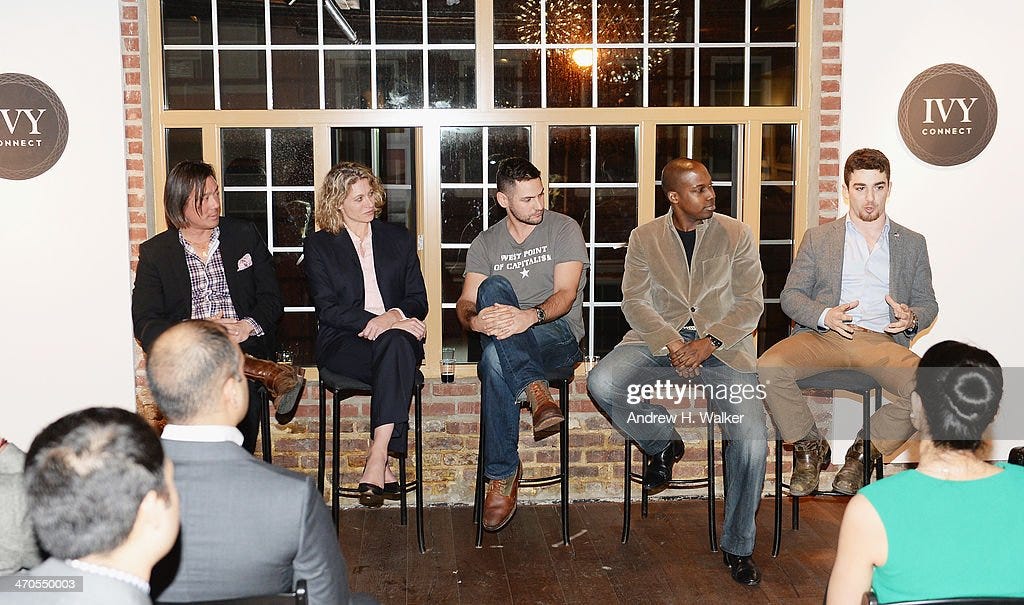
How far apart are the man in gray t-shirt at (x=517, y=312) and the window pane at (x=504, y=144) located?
49cm

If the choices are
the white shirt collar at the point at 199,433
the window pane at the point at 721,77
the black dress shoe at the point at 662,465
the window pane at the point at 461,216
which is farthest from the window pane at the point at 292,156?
the white shirt collar at the point at 199,433

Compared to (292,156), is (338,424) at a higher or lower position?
lower

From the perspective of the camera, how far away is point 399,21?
187 inches

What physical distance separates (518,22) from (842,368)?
2218 mm

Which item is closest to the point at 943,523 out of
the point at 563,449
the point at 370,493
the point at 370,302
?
the point at 563,449

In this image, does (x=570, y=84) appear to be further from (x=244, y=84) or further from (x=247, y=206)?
(x=247, y=206)

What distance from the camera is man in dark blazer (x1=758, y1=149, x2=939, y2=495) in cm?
406

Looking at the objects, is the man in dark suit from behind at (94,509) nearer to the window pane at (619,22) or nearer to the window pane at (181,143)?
the window pane at (181,143)

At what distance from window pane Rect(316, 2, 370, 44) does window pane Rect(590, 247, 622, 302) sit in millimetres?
1569

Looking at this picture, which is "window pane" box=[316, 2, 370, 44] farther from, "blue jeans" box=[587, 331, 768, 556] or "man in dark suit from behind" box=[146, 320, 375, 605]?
"man in dark suit from behind" box=[146, 320, 375, 605]

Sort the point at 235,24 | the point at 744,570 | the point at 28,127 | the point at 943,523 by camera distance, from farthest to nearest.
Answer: the point at 235,24, the point at 28,127, the point at 744,570, the point at 943,523

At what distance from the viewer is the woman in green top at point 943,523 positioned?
188cm

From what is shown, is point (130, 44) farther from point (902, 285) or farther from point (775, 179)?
point (902, 285)

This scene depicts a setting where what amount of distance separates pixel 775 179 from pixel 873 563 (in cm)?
326
